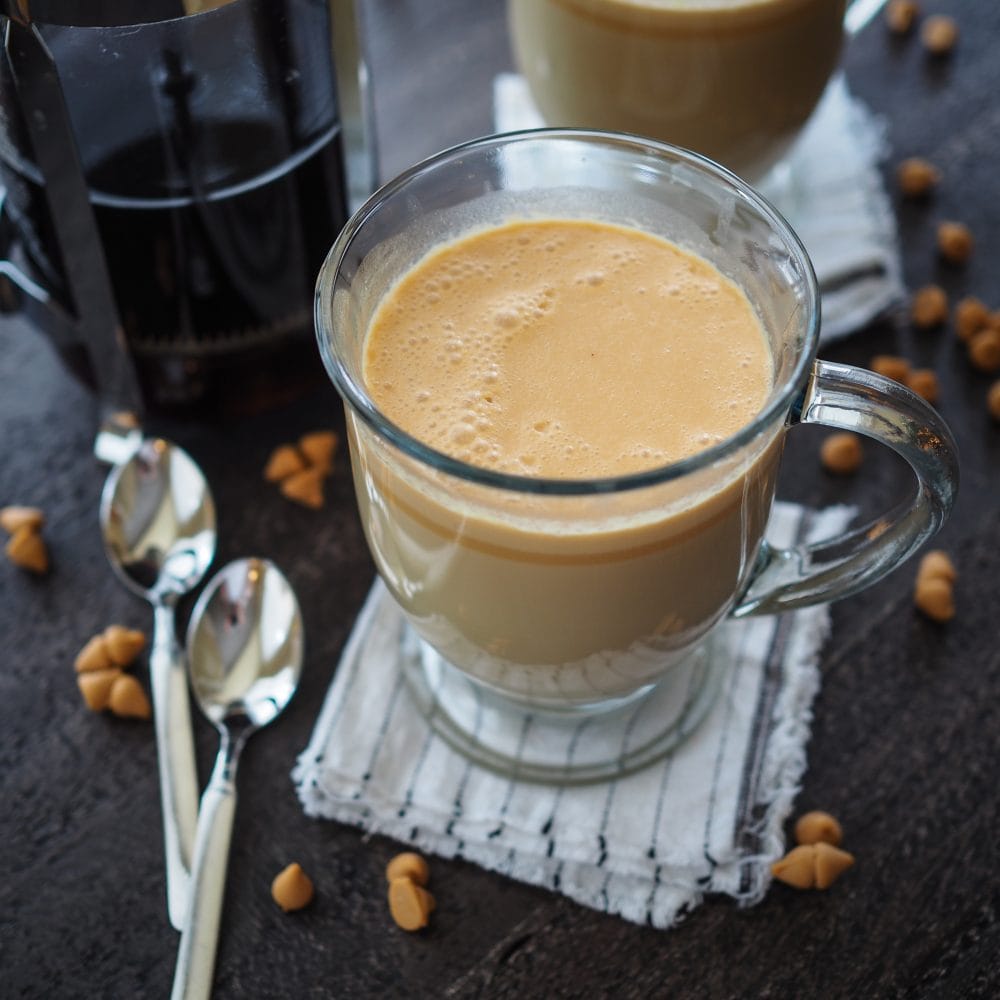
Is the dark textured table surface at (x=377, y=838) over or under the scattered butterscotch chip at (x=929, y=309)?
under

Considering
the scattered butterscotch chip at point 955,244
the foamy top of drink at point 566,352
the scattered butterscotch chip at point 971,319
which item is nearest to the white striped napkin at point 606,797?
the foamy top of drink at point 566,352

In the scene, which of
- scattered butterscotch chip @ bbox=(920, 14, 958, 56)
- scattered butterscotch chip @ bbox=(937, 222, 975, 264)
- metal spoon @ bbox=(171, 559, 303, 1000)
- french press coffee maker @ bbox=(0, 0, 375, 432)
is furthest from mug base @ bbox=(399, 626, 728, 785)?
scattered butterscotch chip @ bbox=(920, 14, 958, 56)

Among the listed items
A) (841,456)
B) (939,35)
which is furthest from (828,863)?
(939,35)

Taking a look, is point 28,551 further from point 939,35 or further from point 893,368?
point 939,35

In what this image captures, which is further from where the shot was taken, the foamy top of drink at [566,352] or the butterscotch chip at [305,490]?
the butterscotch chip at [305,490]

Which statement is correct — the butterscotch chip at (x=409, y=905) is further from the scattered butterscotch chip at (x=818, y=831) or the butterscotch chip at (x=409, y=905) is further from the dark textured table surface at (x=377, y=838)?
the scattered butterscotch chip at (x=818, y=831)

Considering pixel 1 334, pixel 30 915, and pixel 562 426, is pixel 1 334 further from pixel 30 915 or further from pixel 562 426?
pixel 562 426
